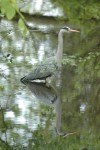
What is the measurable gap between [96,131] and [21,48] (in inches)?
157

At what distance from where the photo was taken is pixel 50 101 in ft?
20.9

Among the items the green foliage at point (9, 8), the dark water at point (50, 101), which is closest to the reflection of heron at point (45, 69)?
the dark water at point (50, 101)

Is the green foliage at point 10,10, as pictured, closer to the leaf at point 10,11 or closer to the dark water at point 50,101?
the leaf at point 10,11

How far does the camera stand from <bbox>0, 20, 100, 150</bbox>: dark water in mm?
5090

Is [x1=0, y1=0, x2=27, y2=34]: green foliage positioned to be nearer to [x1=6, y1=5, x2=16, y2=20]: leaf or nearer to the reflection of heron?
[x1=6, y1=5, x2=16, y2=20]: leaf

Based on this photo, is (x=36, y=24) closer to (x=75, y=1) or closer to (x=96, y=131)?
(x=75, y=1)

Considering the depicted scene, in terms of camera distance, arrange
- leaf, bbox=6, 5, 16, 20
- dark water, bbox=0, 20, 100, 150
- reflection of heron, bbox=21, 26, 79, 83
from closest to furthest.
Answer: leaf, bbox=6, 5, 16, 20 < dark water, bbox=0, 20, 100, 150 < reflection of heron, bbox=21, 26, 79, 83

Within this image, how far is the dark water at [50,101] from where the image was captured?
5.09m

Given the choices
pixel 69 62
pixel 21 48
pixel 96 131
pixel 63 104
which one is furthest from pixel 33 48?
pixel 96 131

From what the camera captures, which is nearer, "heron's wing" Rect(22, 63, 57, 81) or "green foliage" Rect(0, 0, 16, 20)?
"green foliage" Rect(0, 0, 16, 20)

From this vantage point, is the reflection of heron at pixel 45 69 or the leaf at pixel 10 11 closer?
the leaf at pixel 10 11

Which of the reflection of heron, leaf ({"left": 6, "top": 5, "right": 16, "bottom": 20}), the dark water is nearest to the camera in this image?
leaf ({"left": 6, "top": 5, "right": 16, "bottom": 20})

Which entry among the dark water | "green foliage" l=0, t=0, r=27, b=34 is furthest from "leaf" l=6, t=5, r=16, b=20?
the dark water

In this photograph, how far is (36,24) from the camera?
11.6 meters
